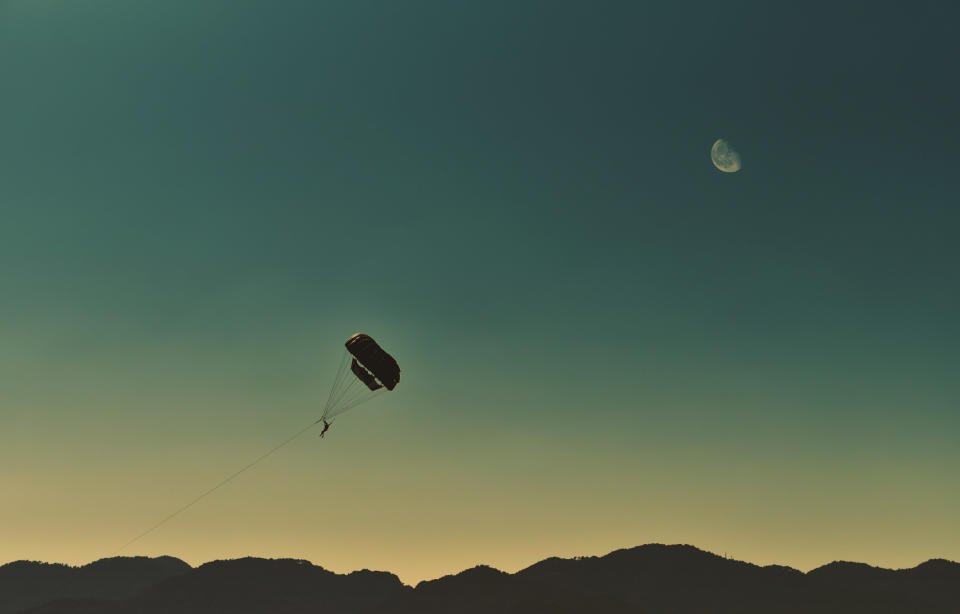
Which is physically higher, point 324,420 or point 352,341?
point 352,341

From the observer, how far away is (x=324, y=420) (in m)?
52.5

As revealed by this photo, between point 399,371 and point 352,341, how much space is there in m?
4.60

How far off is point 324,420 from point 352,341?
22.4 feet

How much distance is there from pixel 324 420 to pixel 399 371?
23.2 feet

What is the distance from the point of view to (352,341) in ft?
181

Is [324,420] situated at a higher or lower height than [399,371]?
lower

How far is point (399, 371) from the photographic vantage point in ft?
180
